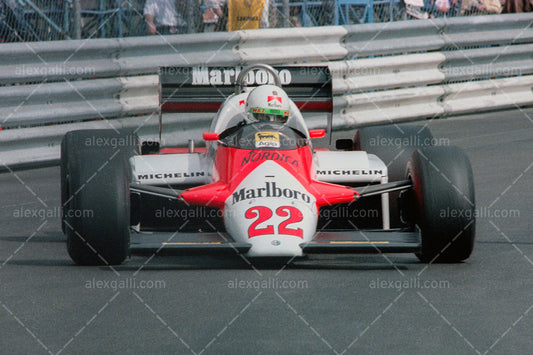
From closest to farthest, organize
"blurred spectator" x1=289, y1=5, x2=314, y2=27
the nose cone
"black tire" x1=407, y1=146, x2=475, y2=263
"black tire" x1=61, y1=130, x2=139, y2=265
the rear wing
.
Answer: the nose cone → "black tire" x1=61, y1=130, x2=139, y2=265 → "black tire" x1=407, y1=146, x2=475, y2=263 → the rear wing → "blurred spectator" x1=289, y1=5, x2=314, y2=27

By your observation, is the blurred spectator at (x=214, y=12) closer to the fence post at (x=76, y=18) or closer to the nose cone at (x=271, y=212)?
the fence post at (x=76, y=18)

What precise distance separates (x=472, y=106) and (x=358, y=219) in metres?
8.38

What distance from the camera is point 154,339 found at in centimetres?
489

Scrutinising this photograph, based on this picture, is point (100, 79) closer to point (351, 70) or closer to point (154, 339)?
point (351, 70)

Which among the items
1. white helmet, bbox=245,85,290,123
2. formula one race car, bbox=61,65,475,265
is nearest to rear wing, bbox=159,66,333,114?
formula one race car, bbox=61,65,475,265

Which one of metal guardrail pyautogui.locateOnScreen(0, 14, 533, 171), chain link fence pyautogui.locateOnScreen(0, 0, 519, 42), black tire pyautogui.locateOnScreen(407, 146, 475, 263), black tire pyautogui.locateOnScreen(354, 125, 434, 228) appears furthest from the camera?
chain link fence pyautogui.locateOnScreen(0, 0, 519, 42)

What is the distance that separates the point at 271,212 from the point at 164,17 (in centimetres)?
718

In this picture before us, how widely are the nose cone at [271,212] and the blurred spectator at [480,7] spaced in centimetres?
1057

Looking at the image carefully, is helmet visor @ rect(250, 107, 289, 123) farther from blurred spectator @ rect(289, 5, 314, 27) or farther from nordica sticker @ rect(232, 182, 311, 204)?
blurred spectator @ rect(289, 5, 314, 27)

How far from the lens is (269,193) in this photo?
6.79 m

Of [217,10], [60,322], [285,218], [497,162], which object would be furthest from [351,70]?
[60,322]

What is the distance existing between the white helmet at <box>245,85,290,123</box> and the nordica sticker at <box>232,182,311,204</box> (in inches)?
42.2

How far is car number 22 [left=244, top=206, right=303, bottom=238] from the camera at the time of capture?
648 cm

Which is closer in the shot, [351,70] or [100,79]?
[100,79]
